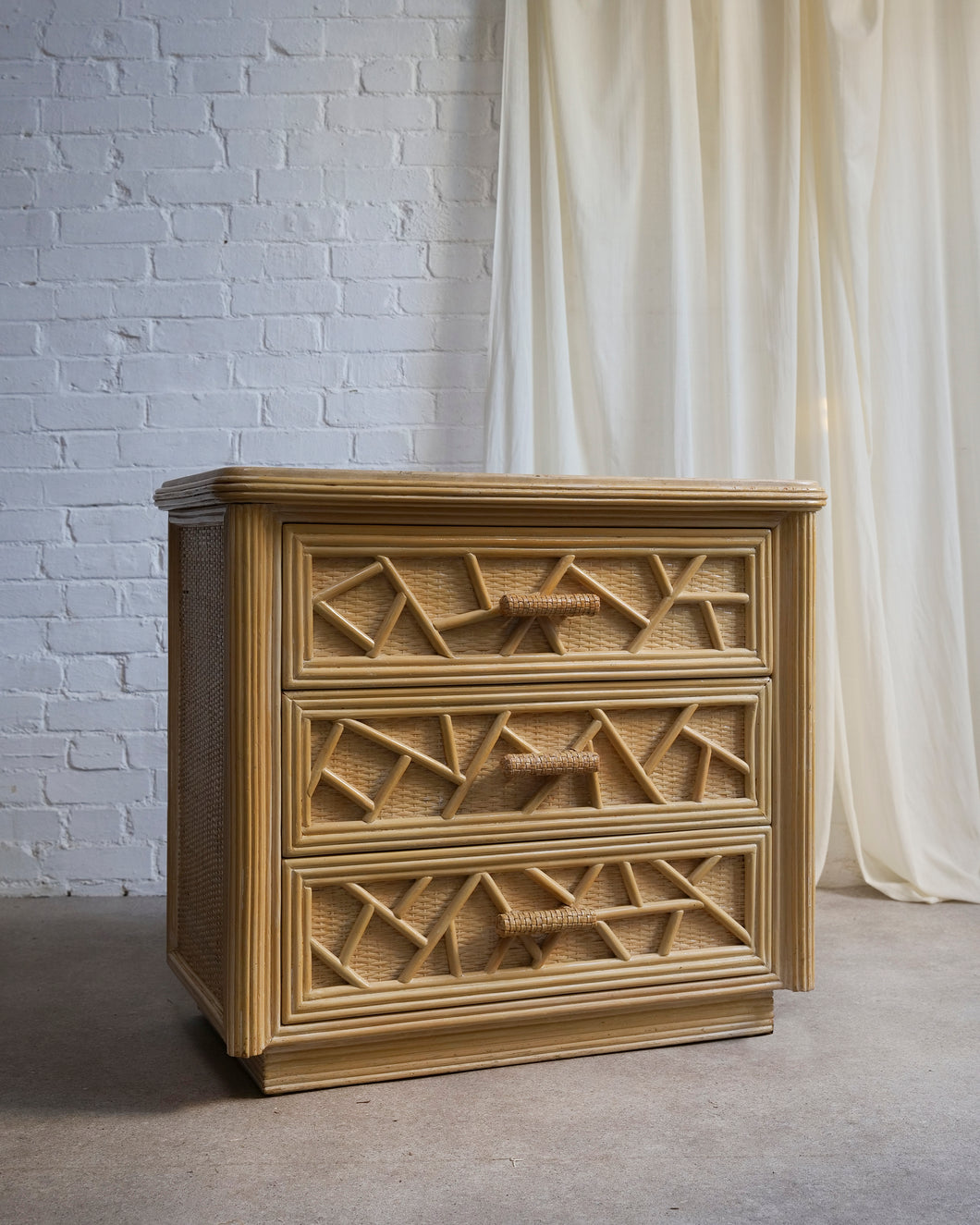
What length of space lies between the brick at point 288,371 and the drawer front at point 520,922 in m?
1.13

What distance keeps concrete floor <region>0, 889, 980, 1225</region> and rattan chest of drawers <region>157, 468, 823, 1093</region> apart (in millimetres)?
78

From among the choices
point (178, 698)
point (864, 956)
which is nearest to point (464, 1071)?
point (178, 698)

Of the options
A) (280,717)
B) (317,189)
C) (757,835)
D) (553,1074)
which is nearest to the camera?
(280,717)

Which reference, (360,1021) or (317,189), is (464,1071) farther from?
(317,189)

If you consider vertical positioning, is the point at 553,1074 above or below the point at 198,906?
below

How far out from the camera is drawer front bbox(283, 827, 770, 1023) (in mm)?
1396

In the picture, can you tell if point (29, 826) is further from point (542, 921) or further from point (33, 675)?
point (542, 921)

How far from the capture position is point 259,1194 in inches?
45.6

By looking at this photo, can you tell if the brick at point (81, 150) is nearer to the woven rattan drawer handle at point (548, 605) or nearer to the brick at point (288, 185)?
the brick at point (288, 185)

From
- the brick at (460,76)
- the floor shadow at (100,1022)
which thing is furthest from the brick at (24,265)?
the floor shadow at (100,1022)

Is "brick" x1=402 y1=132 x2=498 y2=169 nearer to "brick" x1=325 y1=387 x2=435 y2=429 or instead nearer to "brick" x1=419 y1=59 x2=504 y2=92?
"brick" x1=419 y1=59 x2=504 y2=92

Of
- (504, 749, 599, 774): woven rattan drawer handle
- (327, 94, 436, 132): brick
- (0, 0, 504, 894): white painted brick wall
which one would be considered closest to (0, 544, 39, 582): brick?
(0, 0, 504, 894): white painted brick wall

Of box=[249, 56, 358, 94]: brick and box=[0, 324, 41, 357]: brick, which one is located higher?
box=[249, 56, 358, 94]: brick

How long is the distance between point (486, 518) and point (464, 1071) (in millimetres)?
695
